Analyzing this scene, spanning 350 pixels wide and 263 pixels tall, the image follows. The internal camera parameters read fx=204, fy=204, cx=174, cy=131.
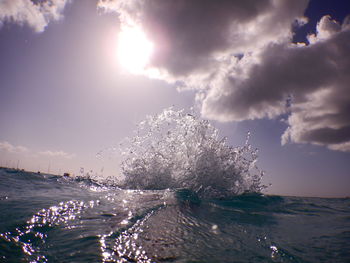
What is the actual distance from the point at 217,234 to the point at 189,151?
31.3 feet

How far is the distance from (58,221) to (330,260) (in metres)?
5.01

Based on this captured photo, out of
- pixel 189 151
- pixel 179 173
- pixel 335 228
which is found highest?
pixel 189 151

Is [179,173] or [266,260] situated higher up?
[179,173]

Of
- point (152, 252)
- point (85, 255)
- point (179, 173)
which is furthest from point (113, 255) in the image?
point (179, 173)

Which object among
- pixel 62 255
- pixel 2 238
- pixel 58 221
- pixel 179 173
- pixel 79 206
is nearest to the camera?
pixel 62 255

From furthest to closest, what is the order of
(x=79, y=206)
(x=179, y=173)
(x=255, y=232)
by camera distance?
(x=179, y=173) < (x=79, y=206) < (x=255, y=232)

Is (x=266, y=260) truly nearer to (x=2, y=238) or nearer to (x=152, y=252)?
(x=152, y=252)

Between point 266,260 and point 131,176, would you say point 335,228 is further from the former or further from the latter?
point 131,176

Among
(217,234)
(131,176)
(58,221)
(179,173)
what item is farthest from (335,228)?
(131,176)

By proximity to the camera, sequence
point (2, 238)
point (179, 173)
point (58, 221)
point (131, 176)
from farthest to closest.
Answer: point (131, 176) < point (179, 173) < point (58, 221) < point (2, 238)

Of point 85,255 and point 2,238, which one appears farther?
point 2,238

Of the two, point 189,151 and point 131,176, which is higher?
point 189,151

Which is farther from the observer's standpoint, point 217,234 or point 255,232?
point 255,232

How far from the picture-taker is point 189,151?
45.2ft
